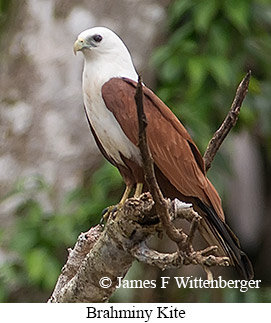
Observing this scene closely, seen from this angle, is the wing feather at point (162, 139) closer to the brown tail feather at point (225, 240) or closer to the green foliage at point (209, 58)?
the brown tail feather at point (225, 240)

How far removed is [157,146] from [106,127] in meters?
0.13

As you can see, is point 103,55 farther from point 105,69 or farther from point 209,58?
point 209,58

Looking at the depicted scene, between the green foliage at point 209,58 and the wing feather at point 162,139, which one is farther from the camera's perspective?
the green foliage at point 209,58

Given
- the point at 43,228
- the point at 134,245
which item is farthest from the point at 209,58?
the point at 134,245

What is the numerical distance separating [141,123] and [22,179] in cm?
173

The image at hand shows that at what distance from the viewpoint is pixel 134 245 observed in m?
1.69

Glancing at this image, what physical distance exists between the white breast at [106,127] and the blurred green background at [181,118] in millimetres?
1031

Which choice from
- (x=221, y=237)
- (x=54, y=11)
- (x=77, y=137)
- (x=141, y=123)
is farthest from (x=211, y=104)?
(x=141, y=123)

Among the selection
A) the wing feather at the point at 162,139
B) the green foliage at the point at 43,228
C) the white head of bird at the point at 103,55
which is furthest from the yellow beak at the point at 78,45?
the green foliage at the point at 43,228

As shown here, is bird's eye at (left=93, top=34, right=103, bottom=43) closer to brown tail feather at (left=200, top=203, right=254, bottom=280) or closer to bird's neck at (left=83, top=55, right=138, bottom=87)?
bird's neck at (left=83, top=55, right=138, bottom=87)

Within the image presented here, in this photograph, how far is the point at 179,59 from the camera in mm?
2998

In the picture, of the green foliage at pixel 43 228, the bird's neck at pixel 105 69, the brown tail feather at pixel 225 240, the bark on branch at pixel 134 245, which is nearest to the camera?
the bark on branch at pixel 134 245

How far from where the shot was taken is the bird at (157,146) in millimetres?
1788
